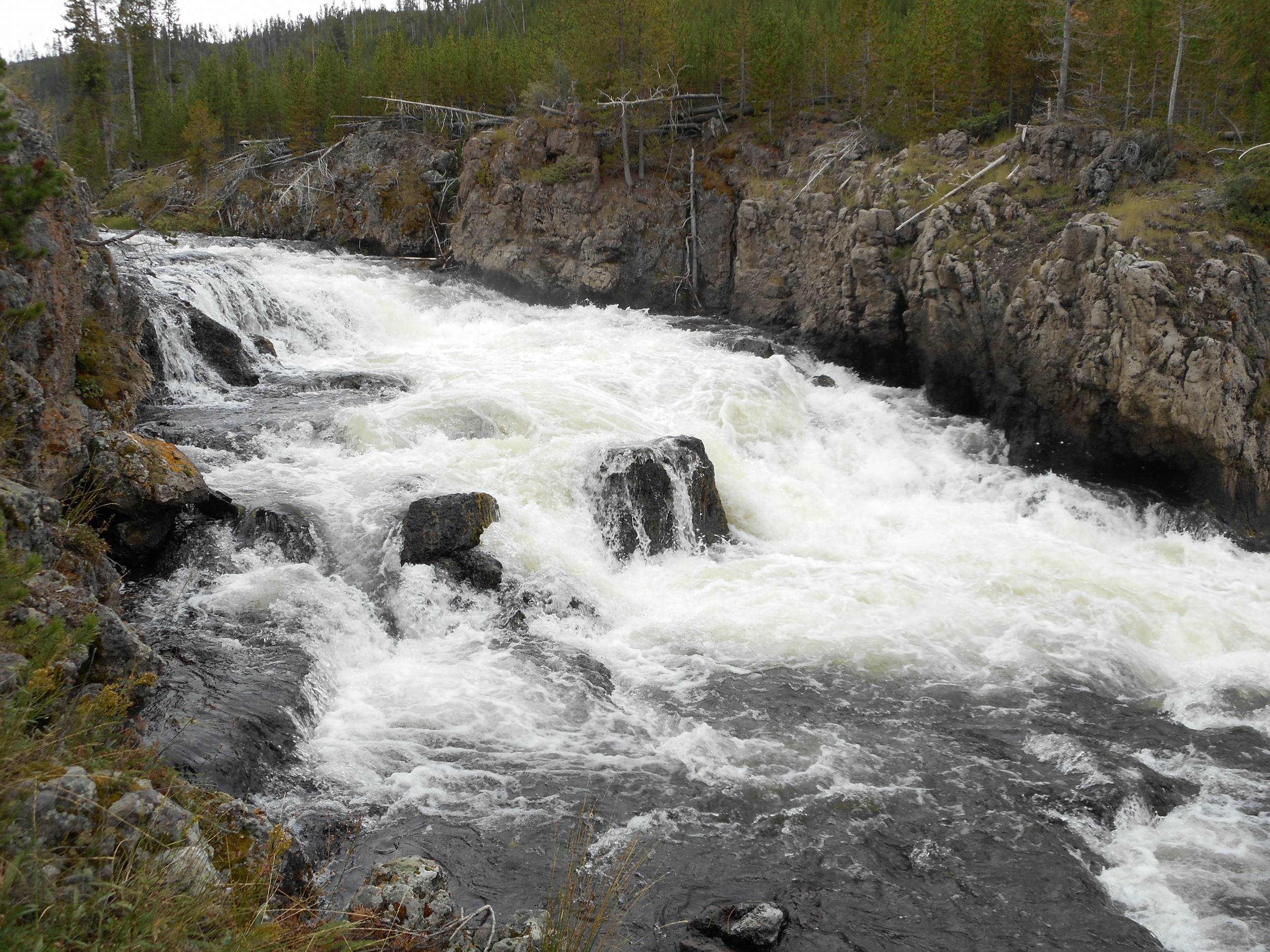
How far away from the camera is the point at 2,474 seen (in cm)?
745

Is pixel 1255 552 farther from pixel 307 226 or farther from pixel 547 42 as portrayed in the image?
pixel 307 226

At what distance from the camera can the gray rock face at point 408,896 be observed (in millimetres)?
5078

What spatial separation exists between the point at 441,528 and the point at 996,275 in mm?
14185

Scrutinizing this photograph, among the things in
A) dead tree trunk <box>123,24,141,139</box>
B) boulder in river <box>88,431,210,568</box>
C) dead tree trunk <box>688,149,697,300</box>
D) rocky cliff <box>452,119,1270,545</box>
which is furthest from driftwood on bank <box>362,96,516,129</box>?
boulder in river <box>88,431,210,568</box>

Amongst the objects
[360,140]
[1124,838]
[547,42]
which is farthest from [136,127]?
[1124,838]

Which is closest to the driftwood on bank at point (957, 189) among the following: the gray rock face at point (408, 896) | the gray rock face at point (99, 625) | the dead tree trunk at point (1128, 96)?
the dead tree trunk at point (1128, 96)

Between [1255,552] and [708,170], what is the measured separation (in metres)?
22.9

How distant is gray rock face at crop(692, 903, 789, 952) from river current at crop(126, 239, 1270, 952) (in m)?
0.22

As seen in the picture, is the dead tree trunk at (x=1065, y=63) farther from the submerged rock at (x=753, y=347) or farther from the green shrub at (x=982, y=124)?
the submerged rock at (x=753, y=347)

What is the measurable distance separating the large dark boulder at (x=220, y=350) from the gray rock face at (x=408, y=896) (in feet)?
48.2

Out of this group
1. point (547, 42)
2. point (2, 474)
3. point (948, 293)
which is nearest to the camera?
point (2, 474)

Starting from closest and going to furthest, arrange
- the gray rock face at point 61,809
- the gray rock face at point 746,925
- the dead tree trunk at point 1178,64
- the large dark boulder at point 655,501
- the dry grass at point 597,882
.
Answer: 1. the gray rock face at point 61,809
2. the dry grass at point 597,882
3. the gray rock face at point 746,925
4. the large dark boulder at point 655,501
5. the dead tree trunk at point 1178,64

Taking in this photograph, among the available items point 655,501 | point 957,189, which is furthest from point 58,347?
point 957,189

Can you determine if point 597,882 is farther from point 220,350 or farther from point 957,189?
point 957,189
